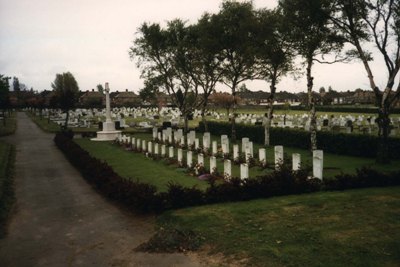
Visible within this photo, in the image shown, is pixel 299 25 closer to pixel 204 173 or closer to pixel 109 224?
pixel 204 173

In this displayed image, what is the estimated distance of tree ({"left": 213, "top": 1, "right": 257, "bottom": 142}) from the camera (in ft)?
92.4

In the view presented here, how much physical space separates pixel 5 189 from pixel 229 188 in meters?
8.85

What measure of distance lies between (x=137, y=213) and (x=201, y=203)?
199cm

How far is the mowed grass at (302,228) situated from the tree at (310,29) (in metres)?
10.3

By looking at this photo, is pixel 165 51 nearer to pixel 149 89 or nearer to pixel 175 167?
pixel 149 89

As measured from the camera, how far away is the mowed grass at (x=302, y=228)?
23.6 ft

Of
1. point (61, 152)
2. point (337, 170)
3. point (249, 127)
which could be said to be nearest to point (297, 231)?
point (337, 170)

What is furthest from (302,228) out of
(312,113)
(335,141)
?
(335,141)

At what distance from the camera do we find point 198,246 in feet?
26.6

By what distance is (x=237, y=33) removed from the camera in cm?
2933

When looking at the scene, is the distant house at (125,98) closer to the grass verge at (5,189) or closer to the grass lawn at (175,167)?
the grass lawn at (175,167)

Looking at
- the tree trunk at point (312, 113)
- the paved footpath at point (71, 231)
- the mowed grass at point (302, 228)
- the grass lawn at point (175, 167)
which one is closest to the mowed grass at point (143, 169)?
the grass lawn at point (175, 167)

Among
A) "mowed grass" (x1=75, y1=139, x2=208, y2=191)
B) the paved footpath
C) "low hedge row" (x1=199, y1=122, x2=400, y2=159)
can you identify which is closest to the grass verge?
the paved footpath

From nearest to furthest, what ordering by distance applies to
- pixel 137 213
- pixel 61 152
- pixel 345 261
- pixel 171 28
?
pixel 345 261, pixel 137 213, pixel 61 152, pixel 171 28
